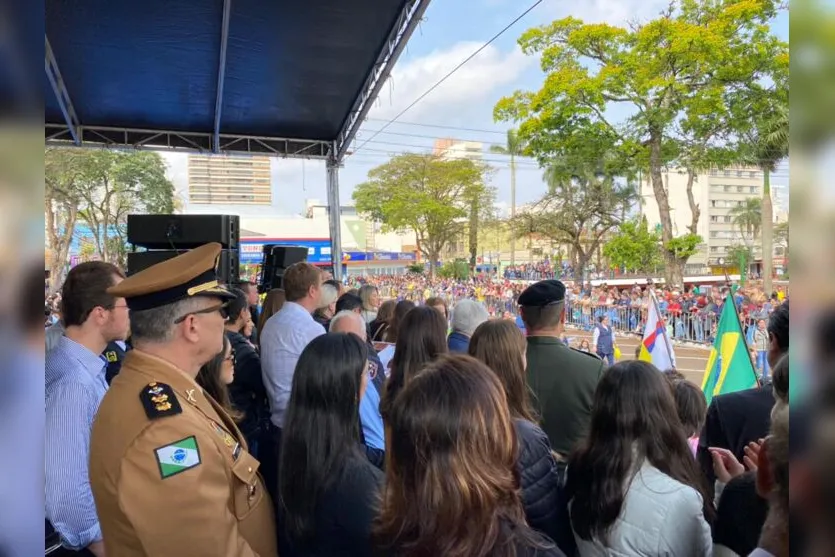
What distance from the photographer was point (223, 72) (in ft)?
22.8

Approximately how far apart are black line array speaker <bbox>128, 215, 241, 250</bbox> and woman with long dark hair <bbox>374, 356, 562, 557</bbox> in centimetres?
582

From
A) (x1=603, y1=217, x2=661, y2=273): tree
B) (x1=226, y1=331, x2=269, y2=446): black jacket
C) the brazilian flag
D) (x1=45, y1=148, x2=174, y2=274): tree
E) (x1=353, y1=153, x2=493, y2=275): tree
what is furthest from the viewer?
(x1=353, y1=153, x2=493, y2=275): tree

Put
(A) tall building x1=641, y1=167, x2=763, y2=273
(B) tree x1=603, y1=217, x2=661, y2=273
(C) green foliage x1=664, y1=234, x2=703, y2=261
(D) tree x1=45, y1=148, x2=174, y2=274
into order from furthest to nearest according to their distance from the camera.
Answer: (A) tall building x1=641, y1=167, x2=763, y2=273 < (B) tree x1=603, y1=217, x2=661, y2=273 < (D) tree x1=45, y1=148, x2=174, y2=274 < (C) green foliage x1=664, y1=234, x2=703, y2=261

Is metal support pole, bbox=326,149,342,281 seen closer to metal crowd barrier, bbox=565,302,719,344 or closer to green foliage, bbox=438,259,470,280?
metal crowd barrier, bbox=565,302,719,344

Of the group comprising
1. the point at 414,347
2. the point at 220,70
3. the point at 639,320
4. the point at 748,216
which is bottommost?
the point at 639,320

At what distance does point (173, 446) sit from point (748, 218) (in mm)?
74293

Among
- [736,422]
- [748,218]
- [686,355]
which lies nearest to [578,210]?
[686,355]

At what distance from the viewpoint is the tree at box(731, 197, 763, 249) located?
205ft

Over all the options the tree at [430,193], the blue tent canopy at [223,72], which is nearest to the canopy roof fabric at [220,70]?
the blue tent canopy at [223,72]

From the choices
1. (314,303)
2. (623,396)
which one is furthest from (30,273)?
(314,303)

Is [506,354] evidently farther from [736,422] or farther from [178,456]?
[178,456]

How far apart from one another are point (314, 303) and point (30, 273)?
3.00 m

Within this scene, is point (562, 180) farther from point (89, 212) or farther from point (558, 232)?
point (89, 212)

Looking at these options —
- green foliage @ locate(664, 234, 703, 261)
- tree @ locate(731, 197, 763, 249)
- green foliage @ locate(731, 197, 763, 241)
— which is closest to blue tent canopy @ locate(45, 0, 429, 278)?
green foliage @ locate(664, 234, 703, 261)
